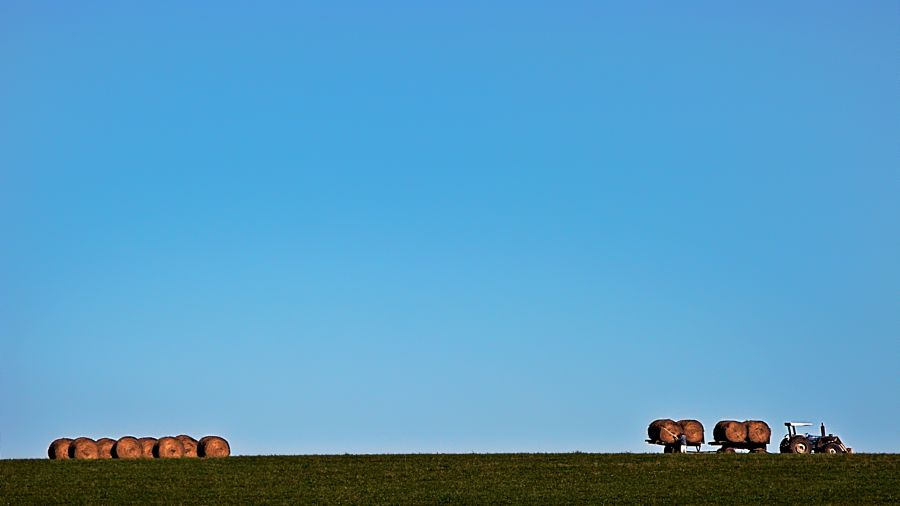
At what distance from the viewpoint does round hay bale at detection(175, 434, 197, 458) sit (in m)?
60.2

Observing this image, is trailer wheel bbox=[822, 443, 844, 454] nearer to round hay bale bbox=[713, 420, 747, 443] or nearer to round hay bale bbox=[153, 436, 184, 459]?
round hay bale bbox=[713, 420, 747, 443]

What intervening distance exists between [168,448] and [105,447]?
10.9 feet

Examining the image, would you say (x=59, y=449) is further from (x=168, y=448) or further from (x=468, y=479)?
(x=468, y=479)

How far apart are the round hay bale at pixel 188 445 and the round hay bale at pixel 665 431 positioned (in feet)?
73.8

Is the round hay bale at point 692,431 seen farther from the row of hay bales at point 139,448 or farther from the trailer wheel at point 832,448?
the row of hay bales at point 139,448

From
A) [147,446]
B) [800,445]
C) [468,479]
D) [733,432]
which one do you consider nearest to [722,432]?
[733,432]

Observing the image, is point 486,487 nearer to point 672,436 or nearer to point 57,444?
point 672,436

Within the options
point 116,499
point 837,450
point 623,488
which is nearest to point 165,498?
point 116,499

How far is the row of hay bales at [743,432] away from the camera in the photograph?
60.8 m

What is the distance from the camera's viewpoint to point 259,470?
50.8 m

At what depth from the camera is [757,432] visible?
200 ft

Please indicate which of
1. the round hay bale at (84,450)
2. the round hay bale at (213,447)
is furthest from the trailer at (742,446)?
the round hay bale at (84,450)

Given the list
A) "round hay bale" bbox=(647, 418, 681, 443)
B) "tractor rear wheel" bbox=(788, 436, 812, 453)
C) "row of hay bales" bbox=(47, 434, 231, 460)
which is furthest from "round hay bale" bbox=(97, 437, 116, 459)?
"tractor rear wheel" bbox=(788, 436, 812, 453)

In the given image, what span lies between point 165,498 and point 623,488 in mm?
16066
